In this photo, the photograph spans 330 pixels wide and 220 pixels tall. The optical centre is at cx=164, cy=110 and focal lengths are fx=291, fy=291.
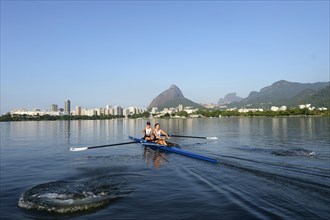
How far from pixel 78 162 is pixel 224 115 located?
181139 mm

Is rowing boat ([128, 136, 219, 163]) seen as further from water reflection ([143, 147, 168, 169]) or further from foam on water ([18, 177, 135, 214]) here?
foam on water ([18, 177, 135, 214])

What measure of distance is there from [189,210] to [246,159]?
8.80 meters

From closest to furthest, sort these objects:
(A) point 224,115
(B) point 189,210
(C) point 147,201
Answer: (B) point 189,210, (C) point 147,201, (A) point 224,115

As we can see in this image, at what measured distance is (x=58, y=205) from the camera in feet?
28.6

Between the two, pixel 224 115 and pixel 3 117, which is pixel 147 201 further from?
pixel 224 115

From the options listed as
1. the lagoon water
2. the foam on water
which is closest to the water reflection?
the lagoon water

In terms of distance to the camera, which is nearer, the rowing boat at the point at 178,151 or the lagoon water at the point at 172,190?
the lagoon water at the point at 172,190

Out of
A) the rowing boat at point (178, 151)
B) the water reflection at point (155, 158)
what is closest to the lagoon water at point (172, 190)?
the rowing boat at point (178, 151)

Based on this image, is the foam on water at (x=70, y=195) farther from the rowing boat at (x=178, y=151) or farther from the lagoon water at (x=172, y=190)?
the rowing boat at (x=178, y=151)

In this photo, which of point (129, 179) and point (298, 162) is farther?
point (298, 162)

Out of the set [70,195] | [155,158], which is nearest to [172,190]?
[70,195]

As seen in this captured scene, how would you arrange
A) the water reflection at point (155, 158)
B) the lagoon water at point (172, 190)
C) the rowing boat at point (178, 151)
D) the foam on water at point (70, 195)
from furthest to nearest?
1. the water reflection at point (155, 158)
2. the rowing boat at point (178, 151)
3. the foam on water at point (70, 195)
4. the lagoon water at point (172, 190)

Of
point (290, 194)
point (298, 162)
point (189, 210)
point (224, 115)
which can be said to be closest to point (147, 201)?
point (189, 210)

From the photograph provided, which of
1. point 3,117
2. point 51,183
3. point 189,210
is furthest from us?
point 3,117
